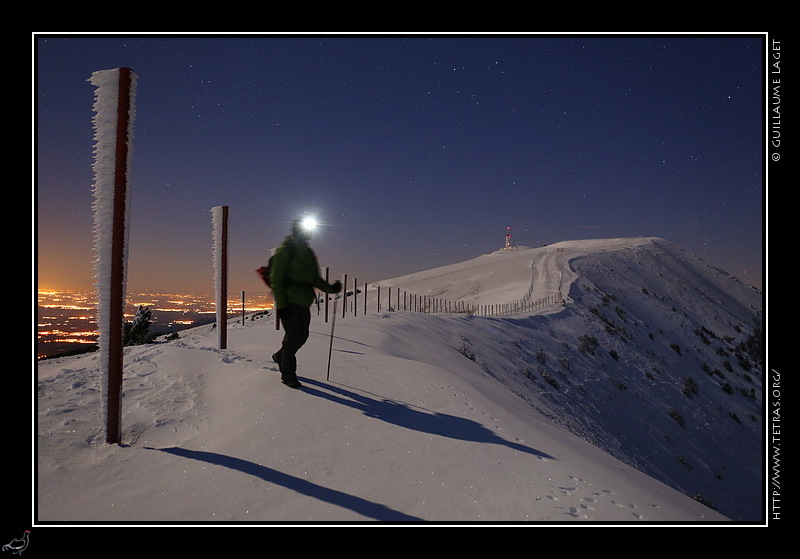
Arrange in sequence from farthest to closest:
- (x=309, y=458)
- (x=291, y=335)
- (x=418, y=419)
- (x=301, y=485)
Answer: (x=291, y=335)
(x=418, y=419)
(x=309, y=458)
(x=301, y=485)

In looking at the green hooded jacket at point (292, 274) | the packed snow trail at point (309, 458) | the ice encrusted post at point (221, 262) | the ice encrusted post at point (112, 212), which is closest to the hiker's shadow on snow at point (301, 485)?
the packed snow trail at point (309, 458)

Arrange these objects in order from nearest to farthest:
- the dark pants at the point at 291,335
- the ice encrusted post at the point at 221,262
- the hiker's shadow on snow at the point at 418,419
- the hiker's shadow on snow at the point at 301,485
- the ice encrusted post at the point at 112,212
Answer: the hiker's shadow on snow at the point at 301,485 → the ice encrusted post at the point at 112,212 → the hiker's shadow on snow at the point at 418,419 → the dark pants at the point at 291,335 → the ice encrusted post at the point at 221,262

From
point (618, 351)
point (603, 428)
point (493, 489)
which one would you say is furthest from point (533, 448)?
point (618, 351)

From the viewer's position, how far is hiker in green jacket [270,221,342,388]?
5.64m

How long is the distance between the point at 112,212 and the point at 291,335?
7.81 feet

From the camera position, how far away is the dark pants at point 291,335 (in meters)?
5.63

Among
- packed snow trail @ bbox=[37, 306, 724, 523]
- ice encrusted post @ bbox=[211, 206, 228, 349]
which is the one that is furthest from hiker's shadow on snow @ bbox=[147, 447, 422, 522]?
ice encrusted post @ bbox=[211, 206, 228, 349]

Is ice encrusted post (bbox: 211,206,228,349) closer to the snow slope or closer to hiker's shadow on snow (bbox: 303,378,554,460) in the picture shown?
the snow slope

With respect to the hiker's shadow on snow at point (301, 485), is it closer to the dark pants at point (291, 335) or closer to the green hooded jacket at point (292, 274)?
the dark pants at point (291, 335)

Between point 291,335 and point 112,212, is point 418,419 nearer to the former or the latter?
point 291,335

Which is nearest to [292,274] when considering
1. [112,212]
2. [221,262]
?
[112,212]

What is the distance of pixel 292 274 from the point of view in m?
5.63

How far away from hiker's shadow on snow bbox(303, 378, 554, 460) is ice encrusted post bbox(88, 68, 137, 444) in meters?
2.17

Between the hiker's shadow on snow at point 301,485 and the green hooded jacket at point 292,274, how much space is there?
207 centimetres
